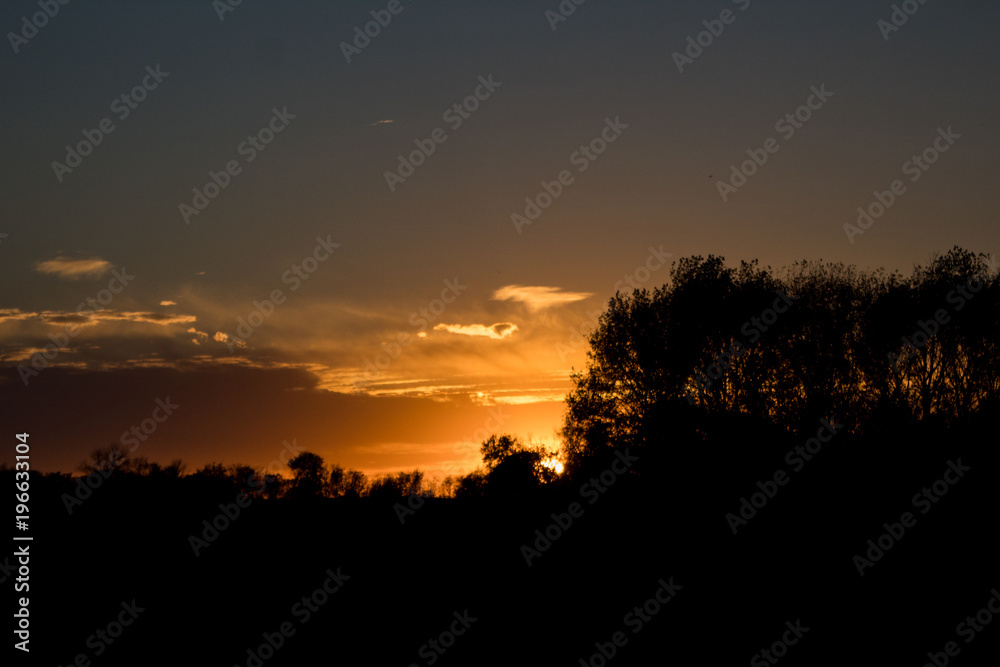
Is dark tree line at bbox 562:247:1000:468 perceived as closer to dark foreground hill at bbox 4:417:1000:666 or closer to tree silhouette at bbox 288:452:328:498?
dark foreground hill at bbox 4:417:1000:666

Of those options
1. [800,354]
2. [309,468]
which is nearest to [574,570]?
[800,354]

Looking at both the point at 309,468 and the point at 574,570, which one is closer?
the point at 574,570

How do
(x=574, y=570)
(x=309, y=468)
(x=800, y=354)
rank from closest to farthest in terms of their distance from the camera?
(x=574, y=570)
(x=800, y=354)
(x=309, y=468)

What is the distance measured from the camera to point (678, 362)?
5294 cm

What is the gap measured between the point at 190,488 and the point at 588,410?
94.0 ft

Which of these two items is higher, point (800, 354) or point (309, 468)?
point (309, 468)

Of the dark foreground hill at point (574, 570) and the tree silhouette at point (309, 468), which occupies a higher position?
the tree silhouette at point (309, 468)

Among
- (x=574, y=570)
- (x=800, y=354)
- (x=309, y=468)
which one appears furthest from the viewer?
(x=309, y=468)

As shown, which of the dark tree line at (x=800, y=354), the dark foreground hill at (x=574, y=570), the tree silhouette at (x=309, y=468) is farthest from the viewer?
the tree silhouette at (x=309, y=468)

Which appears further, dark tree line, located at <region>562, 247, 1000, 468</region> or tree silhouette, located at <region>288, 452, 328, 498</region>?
tree silhouette, located at <region>288, 452, 328, 498</region>

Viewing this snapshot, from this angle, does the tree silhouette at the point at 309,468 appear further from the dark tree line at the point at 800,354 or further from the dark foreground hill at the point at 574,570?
the dark foreground hill at the point at 574,570

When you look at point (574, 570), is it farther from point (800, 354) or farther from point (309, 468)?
point (309, 468)

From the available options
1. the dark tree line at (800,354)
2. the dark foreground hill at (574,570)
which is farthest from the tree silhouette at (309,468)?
the dark foreground hill at (574,570)

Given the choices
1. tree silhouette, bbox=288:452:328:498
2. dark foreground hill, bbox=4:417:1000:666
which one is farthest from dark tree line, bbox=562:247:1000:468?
tree silhouette, bbox=288:452:328:498
